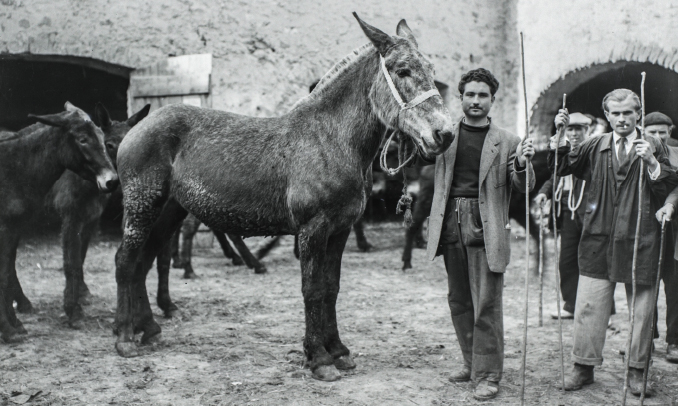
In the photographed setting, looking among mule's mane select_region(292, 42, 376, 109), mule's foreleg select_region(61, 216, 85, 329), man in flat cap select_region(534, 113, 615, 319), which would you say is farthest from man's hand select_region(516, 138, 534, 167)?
mule's foreleg select_region(61, 216, 85, 329)

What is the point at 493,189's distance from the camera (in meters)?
3.64

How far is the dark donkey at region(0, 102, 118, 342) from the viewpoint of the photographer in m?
5.02

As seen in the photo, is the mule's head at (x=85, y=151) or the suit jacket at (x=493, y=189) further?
the mule's head at (x=85, y=151)

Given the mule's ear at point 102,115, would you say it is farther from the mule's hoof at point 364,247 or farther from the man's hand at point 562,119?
the mule's hoof at point 364,247

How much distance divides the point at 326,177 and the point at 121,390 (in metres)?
1.94

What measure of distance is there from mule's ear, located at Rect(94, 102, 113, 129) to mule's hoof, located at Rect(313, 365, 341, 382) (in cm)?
357

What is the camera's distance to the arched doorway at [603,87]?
30.0 ft

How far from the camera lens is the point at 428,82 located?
3752 mm

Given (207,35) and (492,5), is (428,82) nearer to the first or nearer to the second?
(207,35)

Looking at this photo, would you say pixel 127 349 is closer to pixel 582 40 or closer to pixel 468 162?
pixel 468 162

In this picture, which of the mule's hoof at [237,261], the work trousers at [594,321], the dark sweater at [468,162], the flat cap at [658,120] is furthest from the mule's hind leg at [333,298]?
the mule's hoof at [237,261]

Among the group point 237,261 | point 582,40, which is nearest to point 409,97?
point 237,261

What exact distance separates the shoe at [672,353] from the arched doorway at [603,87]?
5.64 metres

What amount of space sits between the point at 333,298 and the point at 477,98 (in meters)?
1.74
